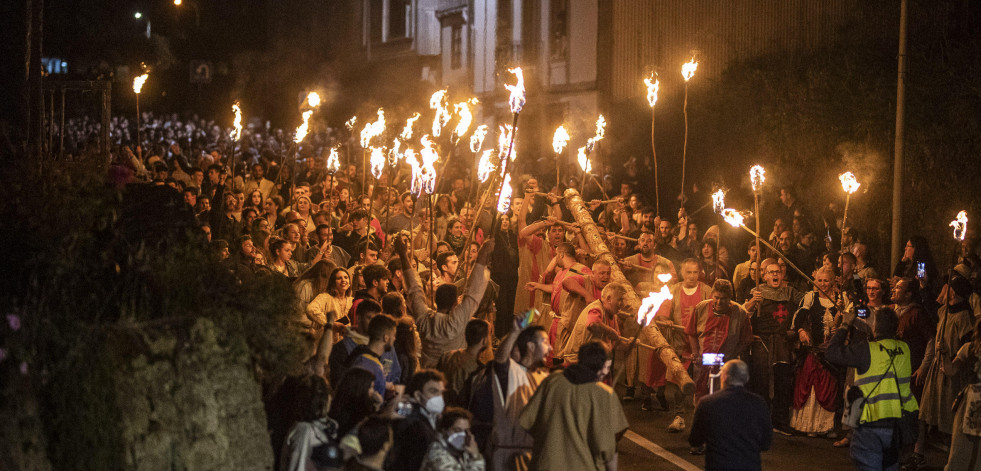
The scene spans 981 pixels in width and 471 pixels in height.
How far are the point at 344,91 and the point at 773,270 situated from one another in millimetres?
36199

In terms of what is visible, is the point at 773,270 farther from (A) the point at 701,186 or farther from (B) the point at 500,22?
(B) the point at 500,22

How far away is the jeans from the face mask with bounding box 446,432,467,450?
357cm

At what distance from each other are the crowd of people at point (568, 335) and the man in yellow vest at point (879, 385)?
1 centimetres

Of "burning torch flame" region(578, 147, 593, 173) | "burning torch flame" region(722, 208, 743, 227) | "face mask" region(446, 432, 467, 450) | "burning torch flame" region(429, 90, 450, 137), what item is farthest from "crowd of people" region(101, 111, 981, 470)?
"burning torch flame" region(429, 90, 450, 137)

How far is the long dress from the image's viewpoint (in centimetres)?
1125

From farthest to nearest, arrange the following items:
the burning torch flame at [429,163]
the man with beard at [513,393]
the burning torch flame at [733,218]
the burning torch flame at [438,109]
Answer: the burning torch flame at [438,109] < the burning torch flame at [733,218] < the burning torch flame at [429,163] < the man with beard at [513,393]

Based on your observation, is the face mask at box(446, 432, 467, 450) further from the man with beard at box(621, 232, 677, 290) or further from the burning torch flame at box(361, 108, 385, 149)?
the burning torch flame at box(361, 108, 385, 149)

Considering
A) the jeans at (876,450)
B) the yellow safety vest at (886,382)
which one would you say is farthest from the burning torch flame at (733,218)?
the jeans at (876,450)

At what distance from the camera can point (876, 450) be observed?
8203mm

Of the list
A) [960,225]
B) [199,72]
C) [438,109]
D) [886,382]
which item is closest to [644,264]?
[438,109]

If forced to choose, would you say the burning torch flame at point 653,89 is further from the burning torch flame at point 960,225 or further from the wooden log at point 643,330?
the burning torch flame at point 960,225

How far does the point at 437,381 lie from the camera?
20.8ft

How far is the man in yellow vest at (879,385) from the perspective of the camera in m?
8.21

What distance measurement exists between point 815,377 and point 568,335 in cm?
257
